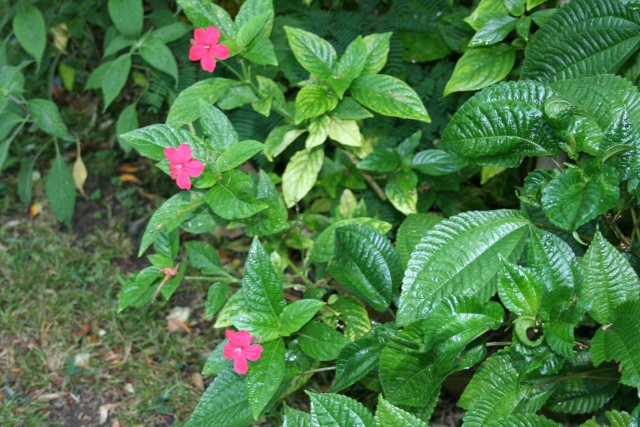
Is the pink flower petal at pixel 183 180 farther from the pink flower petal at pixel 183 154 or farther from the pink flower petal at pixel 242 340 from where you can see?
the pink flower petal at pixel 242 340

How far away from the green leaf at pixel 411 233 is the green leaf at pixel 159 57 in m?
1.04

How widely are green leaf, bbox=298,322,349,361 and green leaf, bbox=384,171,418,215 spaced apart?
2.04 ft

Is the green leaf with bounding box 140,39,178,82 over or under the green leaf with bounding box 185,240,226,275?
over

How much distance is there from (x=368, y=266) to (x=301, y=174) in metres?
0.54

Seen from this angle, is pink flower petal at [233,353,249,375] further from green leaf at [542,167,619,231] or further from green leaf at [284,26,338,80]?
green leaf at [284,26,338,80]

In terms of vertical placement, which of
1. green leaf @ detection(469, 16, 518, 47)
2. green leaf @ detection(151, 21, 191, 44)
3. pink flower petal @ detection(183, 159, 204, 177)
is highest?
green leaf @ detection(469, 16, 518, 47)

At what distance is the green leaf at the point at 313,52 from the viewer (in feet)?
7.09

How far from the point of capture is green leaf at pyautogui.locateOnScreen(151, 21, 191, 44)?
2594 mm

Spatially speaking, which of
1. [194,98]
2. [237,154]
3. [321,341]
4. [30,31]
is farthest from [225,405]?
[30,31]

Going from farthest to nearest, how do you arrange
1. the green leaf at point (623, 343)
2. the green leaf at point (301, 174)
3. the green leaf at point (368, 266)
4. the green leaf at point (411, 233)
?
the green leaf at point (301, 174) → the green leaf at point (411, 233) → the green leaf at point (368, 266) → the green leaf at point (623, 343)

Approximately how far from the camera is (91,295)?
8.98 ft

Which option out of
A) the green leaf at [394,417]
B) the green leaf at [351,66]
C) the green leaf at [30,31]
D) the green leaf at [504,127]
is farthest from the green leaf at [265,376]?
the green leaf at [30,31]

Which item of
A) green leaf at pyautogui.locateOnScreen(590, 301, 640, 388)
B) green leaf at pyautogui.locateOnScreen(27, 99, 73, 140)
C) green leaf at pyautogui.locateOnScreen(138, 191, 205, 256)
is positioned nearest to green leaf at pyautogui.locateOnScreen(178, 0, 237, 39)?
green leaf at pyautogui.locateOnScreen(138, 191, 205, 256)

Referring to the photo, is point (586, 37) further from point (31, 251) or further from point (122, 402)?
point (31, 251)
